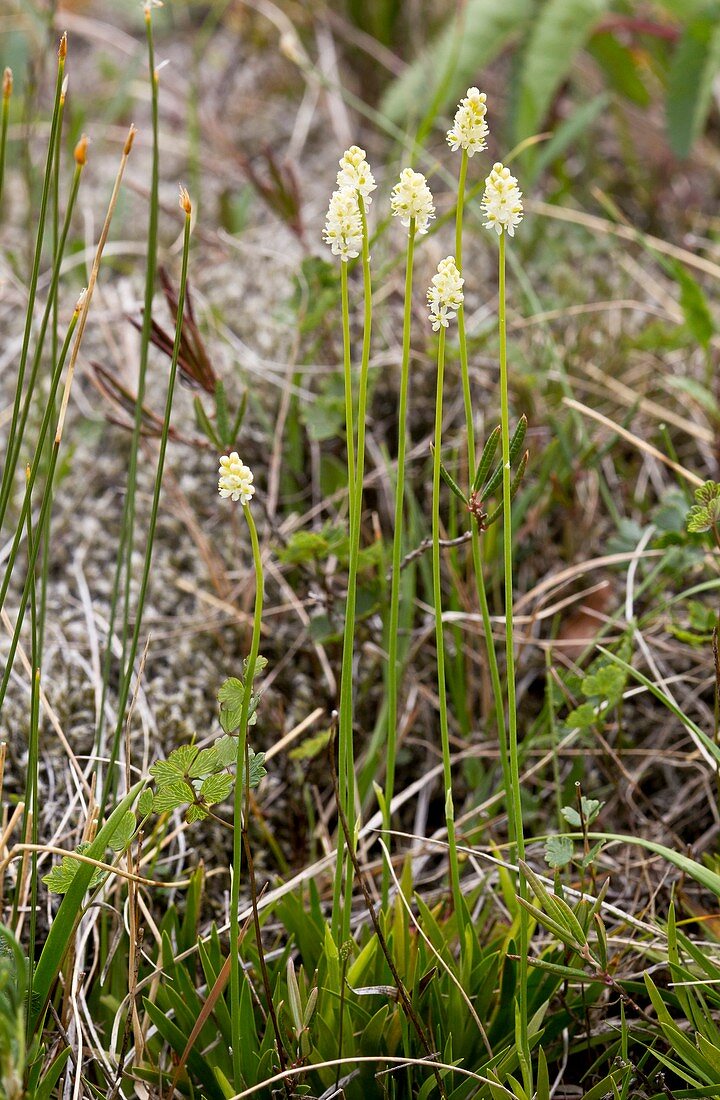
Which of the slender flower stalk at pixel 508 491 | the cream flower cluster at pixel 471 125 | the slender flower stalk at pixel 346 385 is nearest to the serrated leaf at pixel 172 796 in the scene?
the slender flower stalk at pixel 346 385

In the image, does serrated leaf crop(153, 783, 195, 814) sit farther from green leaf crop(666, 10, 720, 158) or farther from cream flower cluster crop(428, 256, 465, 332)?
green leaf crop(666, 10, 720, 158)

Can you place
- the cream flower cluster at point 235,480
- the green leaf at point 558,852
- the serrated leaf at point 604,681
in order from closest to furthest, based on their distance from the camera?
the cream flower cluster at point 235,480, the green leaf at point 558,852, the serrated leaf at point 604,681

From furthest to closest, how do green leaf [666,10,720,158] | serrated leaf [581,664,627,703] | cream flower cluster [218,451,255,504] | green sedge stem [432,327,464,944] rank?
green leaf [666,10,720,158]
serrated leaf [581,664,627,703]
green sedge stem [432,327,464,944]
cream flower cluster [218,451,255,504]

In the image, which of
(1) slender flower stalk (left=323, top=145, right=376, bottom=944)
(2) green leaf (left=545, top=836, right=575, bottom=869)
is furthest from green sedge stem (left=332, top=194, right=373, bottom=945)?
(2) green leaf (left=545, top=836, right=575, bottom=869)

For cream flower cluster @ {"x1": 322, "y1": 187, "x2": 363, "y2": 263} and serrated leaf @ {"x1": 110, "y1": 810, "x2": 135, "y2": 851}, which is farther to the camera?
serrated leaf @ {"x1": 110, "y1": 810, "x2": 135, "y2": 851}

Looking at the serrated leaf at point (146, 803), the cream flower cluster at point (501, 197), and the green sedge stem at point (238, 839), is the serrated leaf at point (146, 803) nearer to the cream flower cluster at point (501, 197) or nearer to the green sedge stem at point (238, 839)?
the green sedge stem at point (238, 839)

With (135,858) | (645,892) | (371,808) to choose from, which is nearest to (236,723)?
(135,858)

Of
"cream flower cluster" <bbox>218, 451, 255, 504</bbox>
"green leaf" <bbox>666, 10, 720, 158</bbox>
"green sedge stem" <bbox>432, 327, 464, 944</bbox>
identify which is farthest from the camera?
"green leaf" <bbox>666, 10, 720, 158</bbox>
